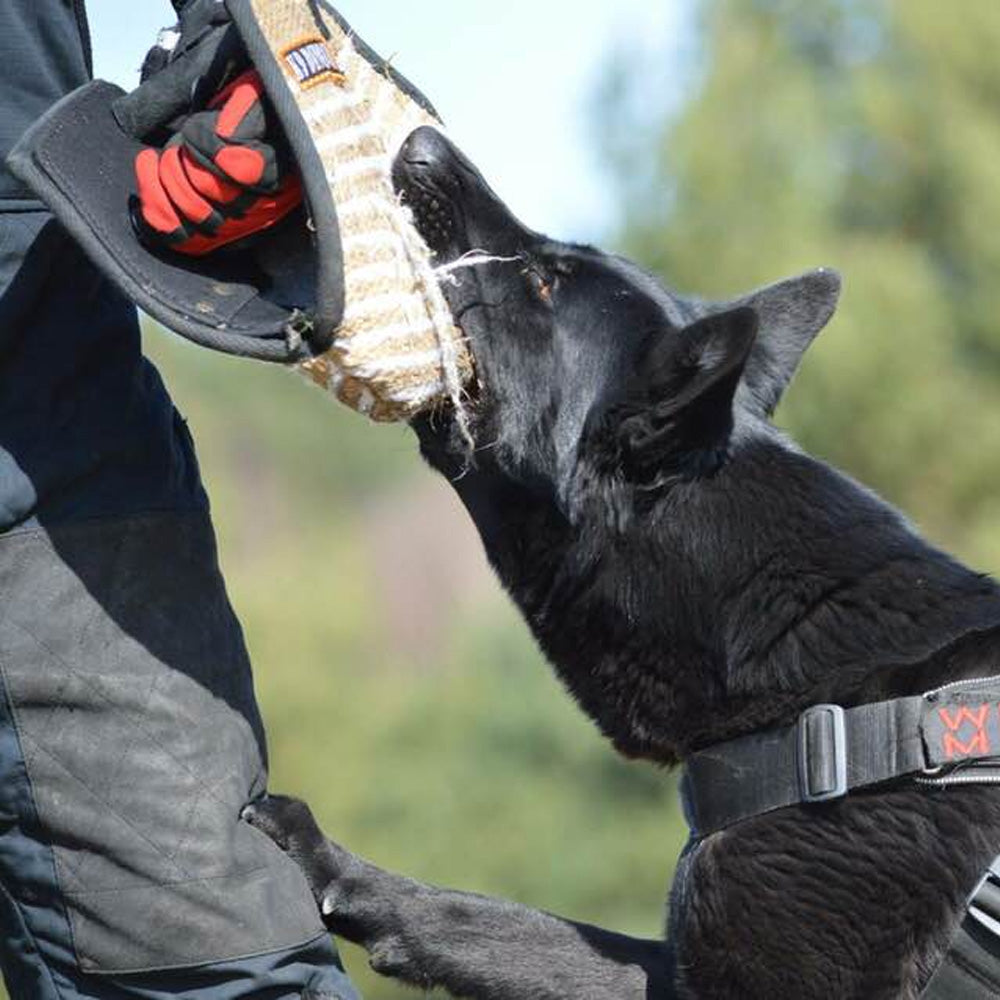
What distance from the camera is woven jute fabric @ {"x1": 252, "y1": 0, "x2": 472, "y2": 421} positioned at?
2916 millimetres

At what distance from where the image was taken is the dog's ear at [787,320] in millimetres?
3625

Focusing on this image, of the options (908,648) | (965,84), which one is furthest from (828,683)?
(965,84)

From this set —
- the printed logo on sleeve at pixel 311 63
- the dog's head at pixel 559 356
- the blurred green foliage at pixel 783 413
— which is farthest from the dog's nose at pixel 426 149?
the blurred green foliage at pixel 783 413

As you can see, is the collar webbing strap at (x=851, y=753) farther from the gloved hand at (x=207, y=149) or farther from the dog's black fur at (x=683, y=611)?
the gloved hand at (x=207, y=149)

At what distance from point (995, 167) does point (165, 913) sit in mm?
22523

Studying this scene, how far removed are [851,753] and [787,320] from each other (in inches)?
41.4

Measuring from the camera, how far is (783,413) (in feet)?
67.0

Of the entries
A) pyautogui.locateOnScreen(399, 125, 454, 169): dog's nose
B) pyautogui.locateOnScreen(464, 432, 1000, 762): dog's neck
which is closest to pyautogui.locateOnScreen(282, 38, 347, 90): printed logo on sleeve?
pyautogui.locateOnScreen(399, 125, 454, 169): dog's nose

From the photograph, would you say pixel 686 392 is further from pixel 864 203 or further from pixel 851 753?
pixel 864 203

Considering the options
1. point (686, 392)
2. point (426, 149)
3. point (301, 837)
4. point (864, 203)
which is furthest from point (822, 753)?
point (864, 203)

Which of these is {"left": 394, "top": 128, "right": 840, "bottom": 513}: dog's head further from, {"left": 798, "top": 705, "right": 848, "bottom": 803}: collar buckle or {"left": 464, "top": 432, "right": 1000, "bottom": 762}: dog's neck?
{"left": 798, "top": 705, "right": 848, "bottom": 803}: collar buckle

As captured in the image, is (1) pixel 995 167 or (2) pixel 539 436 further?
(1) pixel 995 167

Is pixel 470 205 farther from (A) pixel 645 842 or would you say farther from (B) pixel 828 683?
(A) pixel 645 842

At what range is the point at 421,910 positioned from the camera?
3.34 metres
